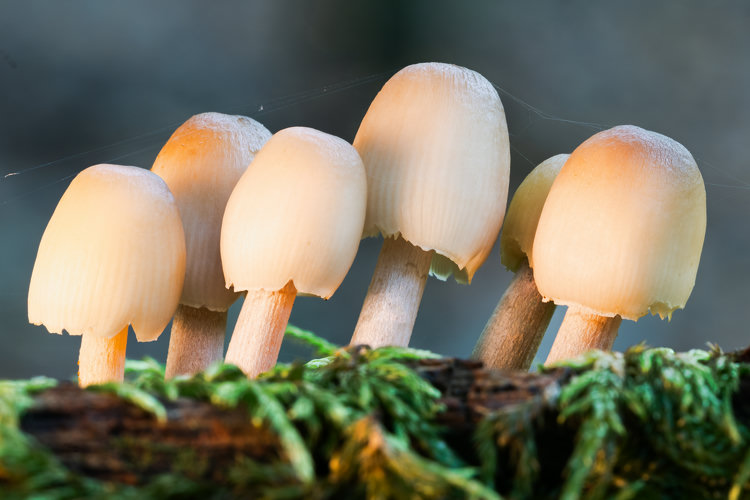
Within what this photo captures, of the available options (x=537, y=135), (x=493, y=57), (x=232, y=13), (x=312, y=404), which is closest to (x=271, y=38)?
(x=232, y=13)

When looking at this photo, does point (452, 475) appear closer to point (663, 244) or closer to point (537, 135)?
point (663, 244)

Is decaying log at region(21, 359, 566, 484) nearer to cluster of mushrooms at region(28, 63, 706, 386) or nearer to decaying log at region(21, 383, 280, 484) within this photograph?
decaying log at region(21, 383, 280, 484)

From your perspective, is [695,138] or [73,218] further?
[695,138]

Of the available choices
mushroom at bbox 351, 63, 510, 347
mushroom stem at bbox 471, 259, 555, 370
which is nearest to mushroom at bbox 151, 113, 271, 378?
mushroom at bbox 351, 63, 510, 347

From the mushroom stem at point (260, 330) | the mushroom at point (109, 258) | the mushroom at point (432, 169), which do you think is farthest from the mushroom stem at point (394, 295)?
the mushroom at point (109, 258)

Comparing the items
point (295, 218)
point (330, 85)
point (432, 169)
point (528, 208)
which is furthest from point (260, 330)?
point (330, 85)

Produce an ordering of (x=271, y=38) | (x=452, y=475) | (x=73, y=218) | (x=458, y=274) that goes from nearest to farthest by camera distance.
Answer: (x=452, y=475), (x=73, y=218), (x=458, y=274), (x=271, y=38)

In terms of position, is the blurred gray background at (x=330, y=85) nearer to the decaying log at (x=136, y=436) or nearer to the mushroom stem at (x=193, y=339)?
the mushroom stem at (x=193, y=339)
